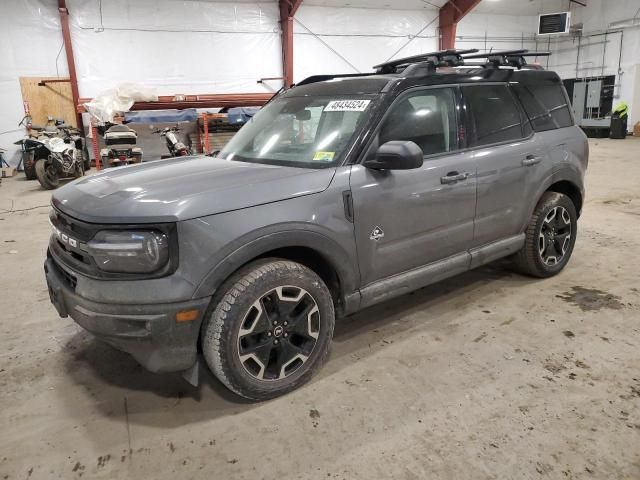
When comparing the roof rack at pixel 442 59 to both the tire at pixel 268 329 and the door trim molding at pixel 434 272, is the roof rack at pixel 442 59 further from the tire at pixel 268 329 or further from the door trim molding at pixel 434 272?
the tire at pixel 268 329

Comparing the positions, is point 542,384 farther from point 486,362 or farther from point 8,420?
point 8,420

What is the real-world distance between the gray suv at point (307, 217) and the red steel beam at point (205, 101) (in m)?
8.90

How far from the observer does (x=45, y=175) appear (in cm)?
902

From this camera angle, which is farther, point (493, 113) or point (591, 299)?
point (591, 299)

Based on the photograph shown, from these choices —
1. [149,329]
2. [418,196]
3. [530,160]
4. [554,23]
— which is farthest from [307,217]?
[554,23]

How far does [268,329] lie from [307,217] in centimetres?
57

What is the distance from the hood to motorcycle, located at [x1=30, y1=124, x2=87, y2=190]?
7.55 meters

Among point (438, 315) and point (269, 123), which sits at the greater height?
point (269, 123)

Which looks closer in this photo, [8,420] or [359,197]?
[8,420]

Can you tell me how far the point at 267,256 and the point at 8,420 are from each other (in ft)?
4.85

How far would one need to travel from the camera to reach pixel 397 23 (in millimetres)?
14672

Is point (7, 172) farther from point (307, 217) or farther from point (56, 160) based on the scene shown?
point (307, 217)

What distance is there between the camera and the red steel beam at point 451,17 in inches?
576

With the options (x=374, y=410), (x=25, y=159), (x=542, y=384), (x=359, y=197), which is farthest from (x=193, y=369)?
(x=25, y=159)
